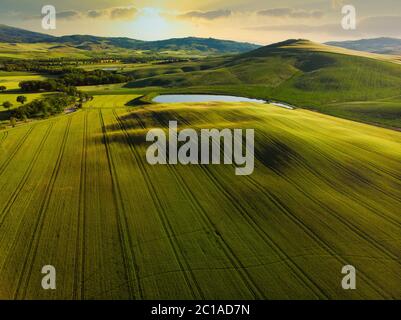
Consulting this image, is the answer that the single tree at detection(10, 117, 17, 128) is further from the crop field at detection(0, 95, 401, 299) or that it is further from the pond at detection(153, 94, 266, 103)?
the pond at detection(153, 94, 266, 103)

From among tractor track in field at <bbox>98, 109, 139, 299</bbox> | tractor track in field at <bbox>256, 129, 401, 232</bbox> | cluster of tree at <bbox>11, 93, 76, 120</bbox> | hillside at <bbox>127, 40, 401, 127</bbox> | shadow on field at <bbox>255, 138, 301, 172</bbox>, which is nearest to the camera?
tractor track in field at <bbox>98, 109, 139, 299</bbox>

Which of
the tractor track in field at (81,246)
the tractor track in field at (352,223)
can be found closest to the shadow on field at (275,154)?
the tractor track in field at (352,223)

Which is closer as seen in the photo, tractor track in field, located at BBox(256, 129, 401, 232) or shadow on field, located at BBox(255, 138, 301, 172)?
tractor track in field, located at BBox(256, 129, 401, 232)

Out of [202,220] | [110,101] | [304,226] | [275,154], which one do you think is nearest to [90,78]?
[110,101]

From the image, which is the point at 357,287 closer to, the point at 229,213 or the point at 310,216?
the point at 310,216

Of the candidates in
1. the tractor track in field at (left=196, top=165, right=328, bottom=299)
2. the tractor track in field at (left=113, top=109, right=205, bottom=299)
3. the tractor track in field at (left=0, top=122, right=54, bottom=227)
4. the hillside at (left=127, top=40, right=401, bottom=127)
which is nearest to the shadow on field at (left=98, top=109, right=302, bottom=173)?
the tractor track in field at (left=113, top=109, right=205, bottom=299)

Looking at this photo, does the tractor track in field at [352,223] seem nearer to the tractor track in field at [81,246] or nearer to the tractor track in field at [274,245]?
the tractor track in field at [274,245]

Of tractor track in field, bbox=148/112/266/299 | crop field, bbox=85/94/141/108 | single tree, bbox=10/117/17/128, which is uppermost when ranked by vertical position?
crop field, bbox=85/94/141/108
